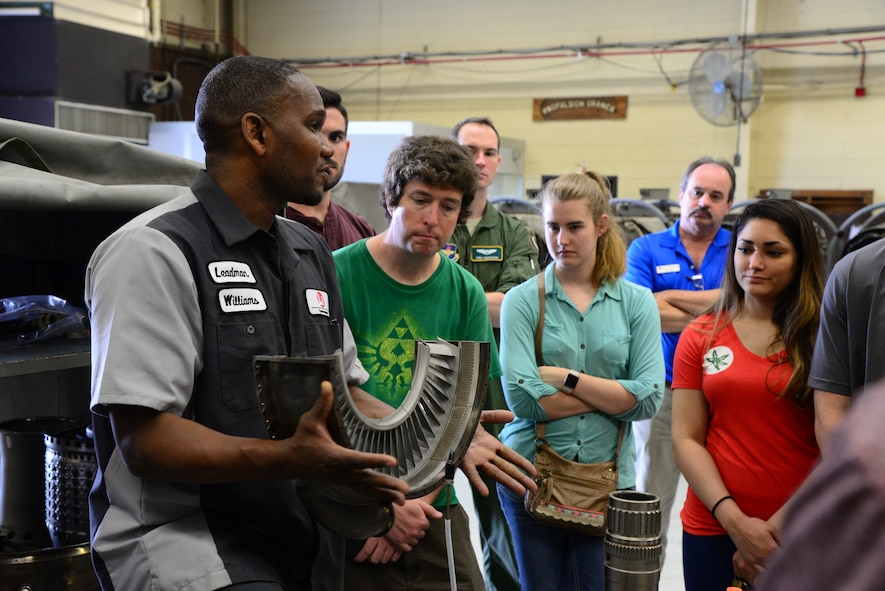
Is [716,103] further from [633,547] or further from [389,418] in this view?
[633,547]

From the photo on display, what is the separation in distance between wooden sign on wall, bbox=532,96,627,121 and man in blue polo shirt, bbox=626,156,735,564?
20.4 ft

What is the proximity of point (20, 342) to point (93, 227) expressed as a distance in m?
0.41

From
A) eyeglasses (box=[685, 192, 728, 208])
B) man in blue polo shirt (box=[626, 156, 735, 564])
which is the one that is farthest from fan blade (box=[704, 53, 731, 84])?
eyeglasses (box=[685, 192, 728, 208])

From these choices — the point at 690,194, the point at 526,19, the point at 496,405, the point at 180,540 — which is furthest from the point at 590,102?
the point at 180,540

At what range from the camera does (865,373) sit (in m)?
1.54

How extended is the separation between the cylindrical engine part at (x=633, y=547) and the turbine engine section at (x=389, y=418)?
30 centimetres

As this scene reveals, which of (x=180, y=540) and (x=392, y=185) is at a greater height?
(x=392, y=185)

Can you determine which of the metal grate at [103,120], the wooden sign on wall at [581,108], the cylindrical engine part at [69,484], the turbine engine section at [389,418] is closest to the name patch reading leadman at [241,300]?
the turbine engine section at [389,418]

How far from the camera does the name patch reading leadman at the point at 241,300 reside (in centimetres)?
120

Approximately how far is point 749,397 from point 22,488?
5.10ft

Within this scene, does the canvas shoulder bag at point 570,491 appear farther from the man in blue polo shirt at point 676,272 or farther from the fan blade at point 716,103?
the fan blade at point 716,103

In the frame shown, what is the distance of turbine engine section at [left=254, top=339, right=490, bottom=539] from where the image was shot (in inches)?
40.8

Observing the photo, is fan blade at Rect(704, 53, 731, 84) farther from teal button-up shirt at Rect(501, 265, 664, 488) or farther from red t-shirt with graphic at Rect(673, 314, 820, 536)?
red t-shirt with graphic at Rect(673, 314, 820, 536)

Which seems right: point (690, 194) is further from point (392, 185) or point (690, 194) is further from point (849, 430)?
point (849, 430)
